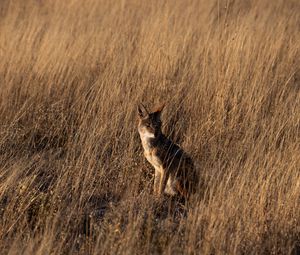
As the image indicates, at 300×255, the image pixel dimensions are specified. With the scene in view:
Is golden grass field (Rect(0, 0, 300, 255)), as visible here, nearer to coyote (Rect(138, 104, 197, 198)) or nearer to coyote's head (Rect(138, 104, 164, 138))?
coyote (Rect(138, 104, 197, 198))

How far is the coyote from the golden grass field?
0.12m

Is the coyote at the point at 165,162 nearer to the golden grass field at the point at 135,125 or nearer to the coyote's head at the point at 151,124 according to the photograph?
the coyote's head at the point at 151,124

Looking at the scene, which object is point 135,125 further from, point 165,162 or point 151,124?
point 165,162

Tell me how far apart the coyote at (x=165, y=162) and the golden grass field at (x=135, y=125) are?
12 cm

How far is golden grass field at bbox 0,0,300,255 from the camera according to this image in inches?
158

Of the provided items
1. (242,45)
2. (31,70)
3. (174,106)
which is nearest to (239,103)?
(174,106)

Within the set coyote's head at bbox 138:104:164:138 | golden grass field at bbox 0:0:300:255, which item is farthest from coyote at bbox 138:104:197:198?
golden grass field at bbox 0:0:300:255

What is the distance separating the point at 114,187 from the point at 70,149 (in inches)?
30.1

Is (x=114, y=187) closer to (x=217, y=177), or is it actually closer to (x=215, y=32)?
(x=217, y=177)

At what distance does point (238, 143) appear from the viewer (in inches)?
221

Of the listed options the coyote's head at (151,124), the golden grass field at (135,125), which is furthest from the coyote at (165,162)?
the golden grass field at (135,125)

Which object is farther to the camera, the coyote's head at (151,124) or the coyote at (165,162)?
the coyote's head at (151,124)

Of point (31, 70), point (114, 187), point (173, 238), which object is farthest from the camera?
point (31, 70)

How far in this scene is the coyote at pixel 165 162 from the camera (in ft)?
16.2
